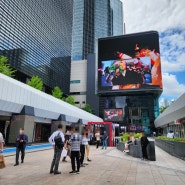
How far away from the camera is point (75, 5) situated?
383ft

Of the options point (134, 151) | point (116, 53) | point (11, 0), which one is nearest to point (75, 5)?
point (116, 53)

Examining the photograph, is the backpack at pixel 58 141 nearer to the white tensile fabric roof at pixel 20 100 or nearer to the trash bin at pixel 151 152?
the trash bin at pixel 151 152

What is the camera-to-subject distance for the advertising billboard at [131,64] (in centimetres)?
5995

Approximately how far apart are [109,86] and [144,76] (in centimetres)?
1179

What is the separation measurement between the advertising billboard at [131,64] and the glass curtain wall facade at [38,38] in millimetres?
14448

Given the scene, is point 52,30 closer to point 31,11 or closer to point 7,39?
point 31,11

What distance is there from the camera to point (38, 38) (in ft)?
152

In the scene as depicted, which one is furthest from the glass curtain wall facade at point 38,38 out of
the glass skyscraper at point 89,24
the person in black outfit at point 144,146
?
the glass skyscraper at point 89,24

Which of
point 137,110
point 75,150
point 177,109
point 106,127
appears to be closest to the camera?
point 75,150

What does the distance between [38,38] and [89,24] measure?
73.0m

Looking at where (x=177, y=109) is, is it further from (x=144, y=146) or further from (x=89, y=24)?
(x=89, y=24)

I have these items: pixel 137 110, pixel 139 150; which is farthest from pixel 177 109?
pixel 137 110

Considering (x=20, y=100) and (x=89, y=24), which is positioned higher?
(x=89, y=24)

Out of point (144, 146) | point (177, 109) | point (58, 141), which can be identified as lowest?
point (144, 146)
